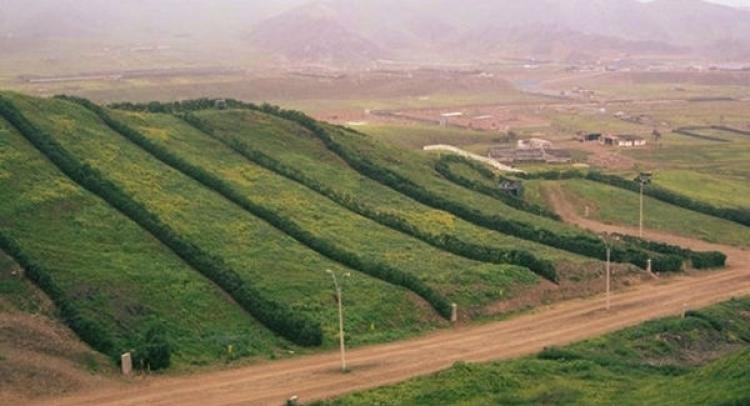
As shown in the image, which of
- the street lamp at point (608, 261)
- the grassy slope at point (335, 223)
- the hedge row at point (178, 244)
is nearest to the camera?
the hedge row at point (178, 244)

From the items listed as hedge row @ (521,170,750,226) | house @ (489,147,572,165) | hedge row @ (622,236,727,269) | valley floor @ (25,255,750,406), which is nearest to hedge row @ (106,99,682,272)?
hedge row @ (622,236,727,269)

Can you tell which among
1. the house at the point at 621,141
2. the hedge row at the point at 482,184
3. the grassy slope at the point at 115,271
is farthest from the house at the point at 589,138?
the grassy slope at the point at 115,271

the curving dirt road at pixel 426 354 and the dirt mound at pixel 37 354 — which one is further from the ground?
the dirt mound at pixel 37 354

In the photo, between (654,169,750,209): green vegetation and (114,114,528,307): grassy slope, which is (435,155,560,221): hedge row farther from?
(654,169,750,209): green vegetation

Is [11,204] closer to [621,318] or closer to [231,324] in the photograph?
[231,324]

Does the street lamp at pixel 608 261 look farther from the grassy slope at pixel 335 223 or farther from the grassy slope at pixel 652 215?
the grassy slope at pixel 652 215

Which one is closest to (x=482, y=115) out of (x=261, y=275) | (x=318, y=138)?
(x=318, y=138)

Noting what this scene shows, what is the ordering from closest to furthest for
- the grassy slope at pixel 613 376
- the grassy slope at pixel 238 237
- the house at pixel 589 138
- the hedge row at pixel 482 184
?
the grassy slope at pixel 613 376 → the grassy slope at pixel 238 237 → the hedge row at pixel 482 184 → the house at pixel 589 138
